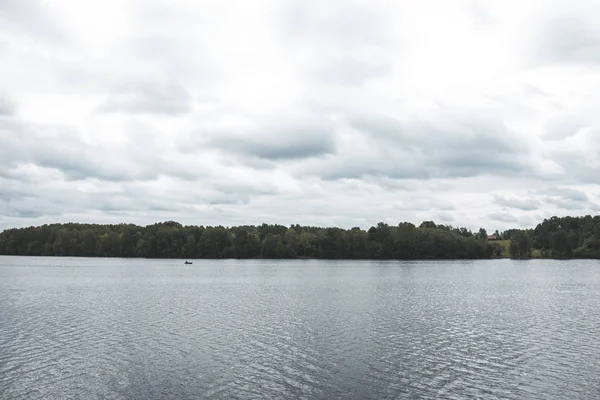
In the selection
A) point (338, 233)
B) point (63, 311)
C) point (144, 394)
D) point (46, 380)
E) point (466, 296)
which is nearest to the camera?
point (144, 394)

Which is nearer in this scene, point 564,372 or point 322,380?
point 322,380

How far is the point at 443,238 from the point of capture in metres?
197

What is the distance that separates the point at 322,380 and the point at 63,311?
106 ft

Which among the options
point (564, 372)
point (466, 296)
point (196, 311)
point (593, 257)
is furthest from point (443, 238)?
point (564, 372)

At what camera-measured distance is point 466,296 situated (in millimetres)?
63688

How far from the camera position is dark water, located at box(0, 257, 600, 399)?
2372cm

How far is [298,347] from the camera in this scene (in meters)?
32.2

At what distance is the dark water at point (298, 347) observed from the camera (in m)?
23.7

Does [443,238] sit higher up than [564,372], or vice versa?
[443,238]

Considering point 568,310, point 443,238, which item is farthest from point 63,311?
point 443,238

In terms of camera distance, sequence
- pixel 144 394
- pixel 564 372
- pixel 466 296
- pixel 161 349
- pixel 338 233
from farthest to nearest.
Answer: pixel 338 233
pixel 466 296
pixel 161 349
pixel 564 372
pixel 144 394

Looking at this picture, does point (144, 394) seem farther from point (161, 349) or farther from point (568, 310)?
point (568, 310)

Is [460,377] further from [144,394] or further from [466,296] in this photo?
[466,296]

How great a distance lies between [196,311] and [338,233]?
14975cm
